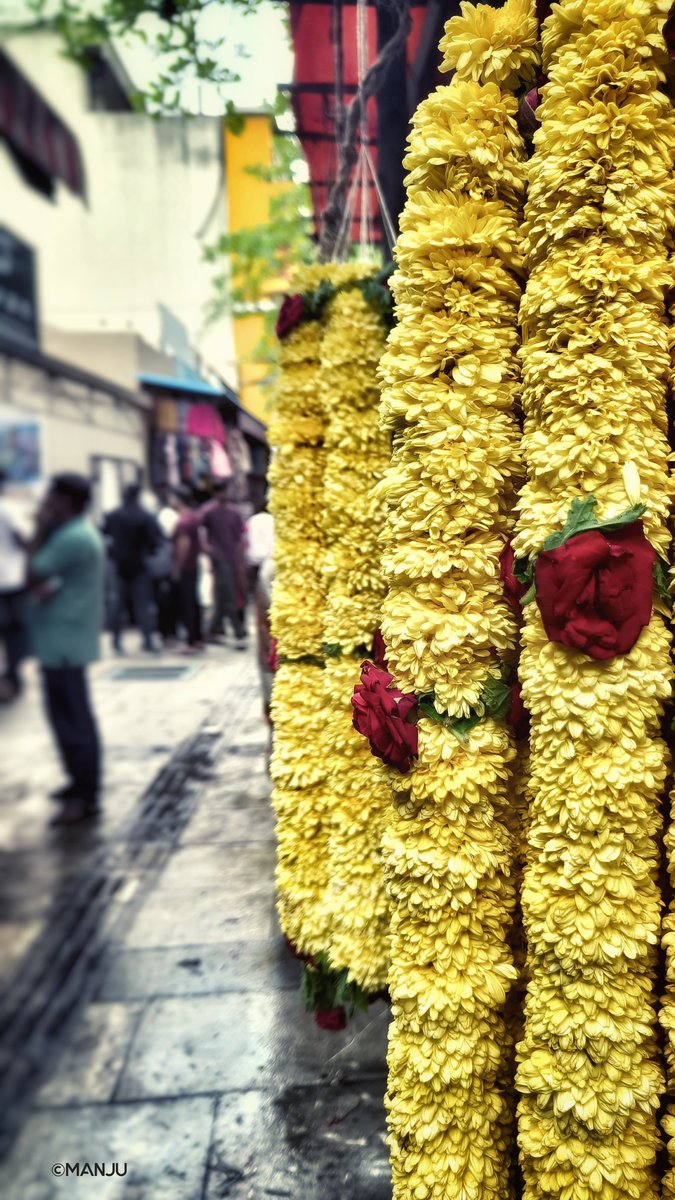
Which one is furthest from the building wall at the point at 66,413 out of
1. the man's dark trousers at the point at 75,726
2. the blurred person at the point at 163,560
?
the man's dark trousers at the point at 75,726

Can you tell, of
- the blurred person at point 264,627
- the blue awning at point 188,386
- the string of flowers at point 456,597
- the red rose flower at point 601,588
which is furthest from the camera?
the blurred person at point 264,627

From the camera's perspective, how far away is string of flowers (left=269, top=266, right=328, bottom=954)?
5.07 feet

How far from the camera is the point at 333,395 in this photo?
4.68 ft

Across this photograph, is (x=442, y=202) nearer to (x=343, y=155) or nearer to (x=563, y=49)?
(x=563, y=49)

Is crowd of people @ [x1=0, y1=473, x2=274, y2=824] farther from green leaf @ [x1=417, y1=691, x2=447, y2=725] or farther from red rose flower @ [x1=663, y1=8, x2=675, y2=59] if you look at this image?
red rose flower @ [x1=663, y1=8, x2=675, y2=59]

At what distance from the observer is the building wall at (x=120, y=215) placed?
1143 millimetres

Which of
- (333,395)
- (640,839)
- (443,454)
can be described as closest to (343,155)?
(333,395)

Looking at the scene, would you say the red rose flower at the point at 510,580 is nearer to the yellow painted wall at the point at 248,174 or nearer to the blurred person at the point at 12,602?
the blurred person at the point at 12,602

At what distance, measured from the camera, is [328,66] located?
7.39 feet

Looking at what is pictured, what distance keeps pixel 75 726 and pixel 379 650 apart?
0.62 metres

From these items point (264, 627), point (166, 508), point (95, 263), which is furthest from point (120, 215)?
point (264, 627)

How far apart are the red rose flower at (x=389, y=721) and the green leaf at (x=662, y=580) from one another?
0.33m

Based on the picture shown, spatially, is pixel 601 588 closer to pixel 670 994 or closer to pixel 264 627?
pixel 670 994

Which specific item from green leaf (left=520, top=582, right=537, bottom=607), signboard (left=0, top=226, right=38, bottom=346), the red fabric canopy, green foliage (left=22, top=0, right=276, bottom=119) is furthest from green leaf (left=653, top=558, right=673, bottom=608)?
the red fabric canopy
